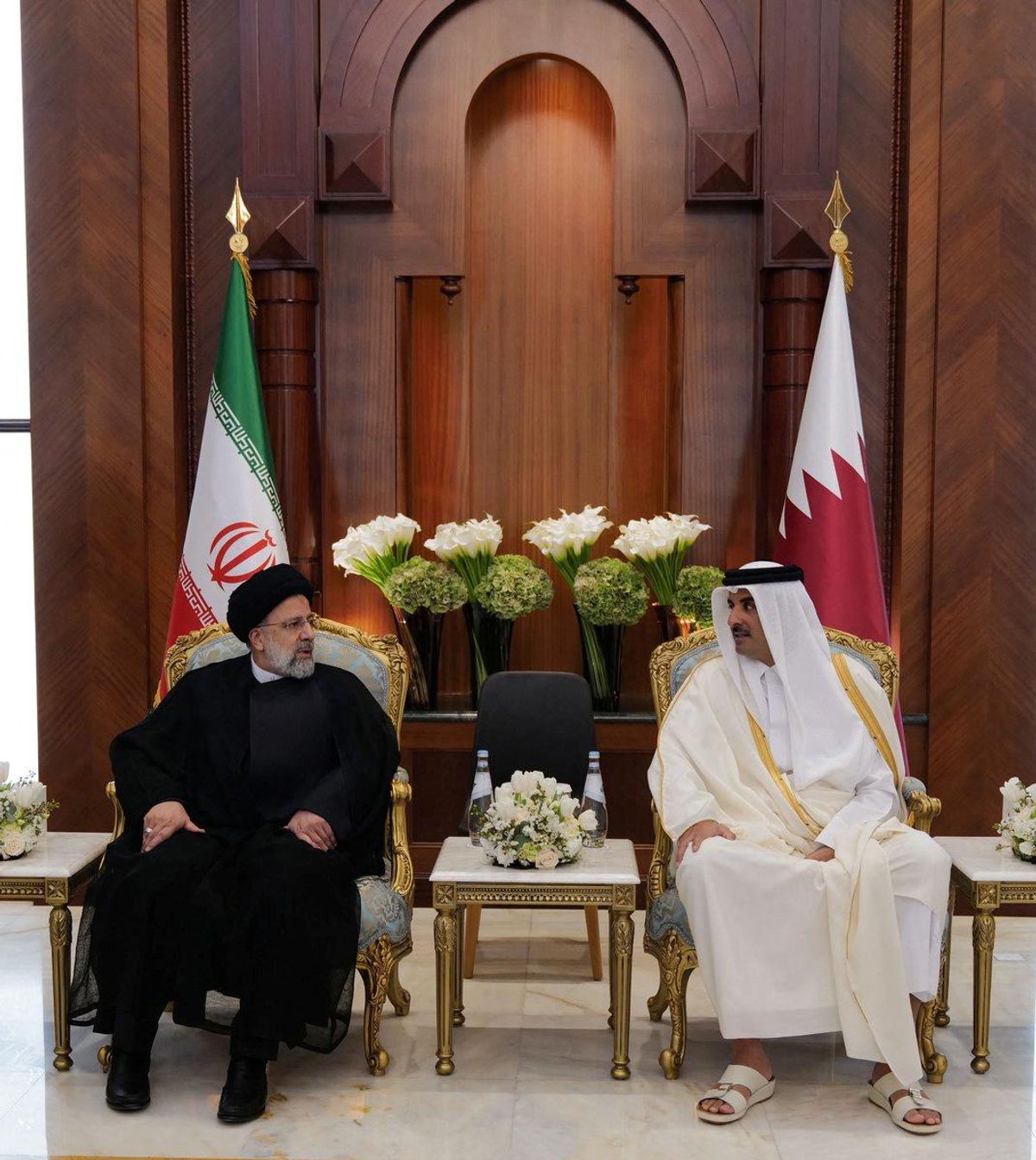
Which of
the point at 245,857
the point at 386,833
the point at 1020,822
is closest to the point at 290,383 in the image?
the point at 386,833

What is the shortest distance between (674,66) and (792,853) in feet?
10.6

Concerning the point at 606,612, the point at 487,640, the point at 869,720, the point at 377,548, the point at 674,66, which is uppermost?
the point at 674,66

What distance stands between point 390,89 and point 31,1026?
144 inches

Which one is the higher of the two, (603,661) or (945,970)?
(603,661)

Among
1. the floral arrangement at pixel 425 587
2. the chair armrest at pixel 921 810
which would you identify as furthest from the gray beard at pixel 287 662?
the chair armrest at pixel 921 810

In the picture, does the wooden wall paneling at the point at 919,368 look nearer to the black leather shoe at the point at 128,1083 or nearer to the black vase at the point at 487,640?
the black vase at the point at 487,640

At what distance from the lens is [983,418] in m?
5.09

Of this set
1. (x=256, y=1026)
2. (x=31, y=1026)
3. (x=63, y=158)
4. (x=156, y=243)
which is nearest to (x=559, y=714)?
(x=256, y=1026)

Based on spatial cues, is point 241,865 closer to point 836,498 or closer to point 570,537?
point 570,537

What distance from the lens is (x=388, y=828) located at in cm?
400

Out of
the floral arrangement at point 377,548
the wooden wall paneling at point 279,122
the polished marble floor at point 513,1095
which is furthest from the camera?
the wooden wall paneling at point 279,122

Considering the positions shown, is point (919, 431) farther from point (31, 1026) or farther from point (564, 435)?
point (31, 1026)

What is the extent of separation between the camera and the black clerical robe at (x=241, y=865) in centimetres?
345

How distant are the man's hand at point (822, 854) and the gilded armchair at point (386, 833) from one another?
1.14 metres
